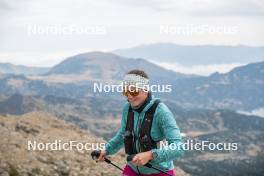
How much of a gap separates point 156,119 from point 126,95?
555 mm

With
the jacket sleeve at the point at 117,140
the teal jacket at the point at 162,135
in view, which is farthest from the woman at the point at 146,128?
the jacket sleeve at the point at 117,140

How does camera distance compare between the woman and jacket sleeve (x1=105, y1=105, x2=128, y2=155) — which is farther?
jacket sleeve (x1=105, y1=105, x2=128, y2=155)

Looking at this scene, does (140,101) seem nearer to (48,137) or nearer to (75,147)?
(75,147)

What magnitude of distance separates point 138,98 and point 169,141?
2.89ft

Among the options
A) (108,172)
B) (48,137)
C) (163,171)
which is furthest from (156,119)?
(48,137)

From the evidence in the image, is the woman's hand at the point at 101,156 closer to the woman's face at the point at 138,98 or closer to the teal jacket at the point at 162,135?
the teal jacket at the point at 162,135

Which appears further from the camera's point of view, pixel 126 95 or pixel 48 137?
pixel 48 137

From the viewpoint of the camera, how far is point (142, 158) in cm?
677

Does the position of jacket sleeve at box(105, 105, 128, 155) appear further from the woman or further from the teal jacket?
the woman

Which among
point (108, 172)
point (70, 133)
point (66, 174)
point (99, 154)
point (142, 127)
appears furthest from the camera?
point (70, 133)

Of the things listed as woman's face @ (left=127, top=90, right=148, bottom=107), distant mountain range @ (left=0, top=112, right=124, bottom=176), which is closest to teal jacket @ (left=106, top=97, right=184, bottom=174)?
woman's face @ (left=127, top=90, right=148, bottom=107)

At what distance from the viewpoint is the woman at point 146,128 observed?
7.02m

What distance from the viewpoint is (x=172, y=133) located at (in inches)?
274

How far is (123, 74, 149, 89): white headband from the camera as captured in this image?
24.2ft
